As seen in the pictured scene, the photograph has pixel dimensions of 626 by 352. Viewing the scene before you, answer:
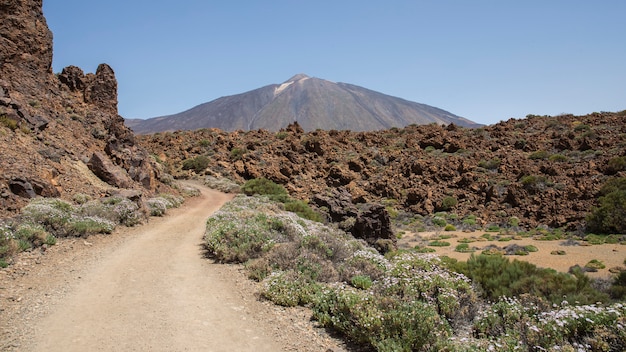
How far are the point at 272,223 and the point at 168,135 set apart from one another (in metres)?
38.3

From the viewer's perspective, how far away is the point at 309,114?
542 ft

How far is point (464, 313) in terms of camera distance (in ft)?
19.6

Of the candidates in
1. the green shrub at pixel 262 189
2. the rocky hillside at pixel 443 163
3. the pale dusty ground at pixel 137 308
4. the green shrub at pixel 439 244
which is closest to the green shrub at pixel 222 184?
the green shrub at pixel 262 189

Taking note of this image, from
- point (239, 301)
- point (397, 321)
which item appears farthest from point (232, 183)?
point (397, 321)

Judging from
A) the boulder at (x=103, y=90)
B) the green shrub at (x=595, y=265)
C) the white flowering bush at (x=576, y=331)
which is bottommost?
the green shrub at (x=595, y=265)

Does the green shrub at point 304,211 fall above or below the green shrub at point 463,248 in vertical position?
above

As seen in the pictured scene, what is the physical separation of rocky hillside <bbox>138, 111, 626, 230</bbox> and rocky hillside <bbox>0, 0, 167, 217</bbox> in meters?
10.4

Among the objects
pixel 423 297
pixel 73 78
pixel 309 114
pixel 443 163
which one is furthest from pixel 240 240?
pixel 309 114

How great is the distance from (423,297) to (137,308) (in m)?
4.57

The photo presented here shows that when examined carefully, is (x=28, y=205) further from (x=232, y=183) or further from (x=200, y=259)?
(x=232, y=183)

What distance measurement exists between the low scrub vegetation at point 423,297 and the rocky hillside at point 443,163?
1043cm

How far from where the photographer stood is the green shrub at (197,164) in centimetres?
3459

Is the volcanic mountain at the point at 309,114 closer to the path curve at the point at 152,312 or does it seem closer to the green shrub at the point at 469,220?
the green shrub at the point at 469,220

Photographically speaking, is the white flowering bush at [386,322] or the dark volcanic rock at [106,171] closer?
the white flowering bush at [386,322]
